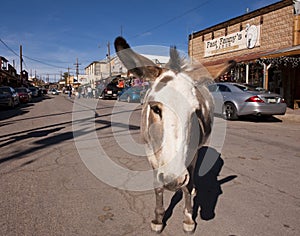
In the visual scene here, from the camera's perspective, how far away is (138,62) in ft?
7.17

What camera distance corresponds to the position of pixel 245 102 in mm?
10297

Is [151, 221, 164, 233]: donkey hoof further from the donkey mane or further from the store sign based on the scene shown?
the store sign

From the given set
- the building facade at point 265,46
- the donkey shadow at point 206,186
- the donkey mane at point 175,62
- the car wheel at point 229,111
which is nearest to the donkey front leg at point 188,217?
the donkey shadow at point 206,186

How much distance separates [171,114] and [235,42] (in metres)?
20.7

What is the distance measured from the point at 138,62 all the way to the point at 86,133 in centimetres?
631

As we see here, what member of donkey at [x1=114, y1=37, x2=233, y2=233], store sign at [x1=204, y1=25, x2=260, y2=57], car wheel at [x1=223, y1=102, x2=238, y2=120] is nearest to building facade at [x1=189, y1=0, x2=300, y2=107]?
store sign at [x1=204, y1=25, x2=260, y2=57]

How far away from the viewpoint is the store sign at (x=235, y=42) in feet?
60.3

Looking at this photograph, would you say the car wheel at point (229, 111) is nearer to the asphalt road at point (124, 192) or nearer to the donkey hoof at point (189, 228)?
the asphalt road at point (124, 192)

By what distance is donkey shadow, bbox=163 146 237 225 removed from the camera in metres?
3.06

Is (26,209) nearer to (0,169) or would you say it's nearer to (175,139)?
(0,169)

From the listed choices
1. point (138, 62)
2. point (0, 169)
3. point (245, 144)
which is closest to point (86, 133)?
point (0, 169)

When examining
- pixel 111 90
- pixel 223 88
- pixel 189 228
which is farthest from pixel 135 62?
pixel 111 90

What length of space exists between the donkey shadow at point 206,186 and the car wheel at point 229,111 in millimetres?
5681

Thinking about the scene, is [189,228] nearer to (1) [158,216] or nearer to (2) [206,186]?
(1) [158,216]
